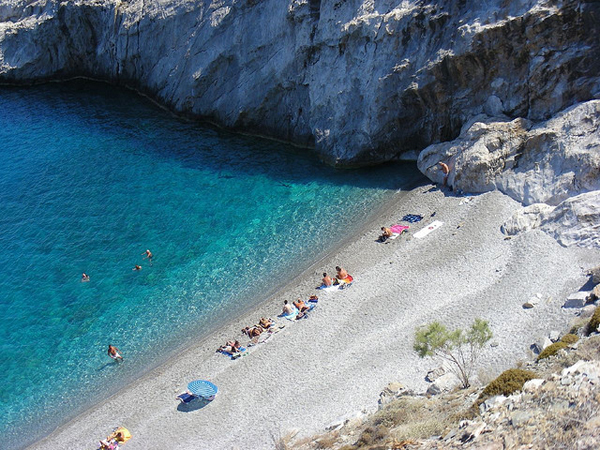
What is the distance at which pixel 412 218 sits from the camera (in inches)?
1473

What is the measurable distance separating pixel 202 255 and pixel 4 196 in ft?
61.9

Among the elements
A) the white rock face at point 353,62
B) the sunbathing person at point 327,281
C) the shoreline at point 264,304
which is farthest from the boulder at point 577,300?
the shoreline at point 264,304

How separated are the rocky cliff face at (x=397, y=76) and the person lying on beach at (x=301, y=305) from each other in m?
→ 12.3

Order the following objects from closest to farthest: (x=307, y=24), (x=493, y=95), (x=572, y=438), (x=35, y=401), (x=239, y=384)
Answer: (x=572, y=438), (x=239, y=384), (x=35, y=401), (x=493, y=95), (x=307, y=24)

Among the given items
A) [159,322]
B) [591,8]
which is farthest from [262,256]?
[591,8]

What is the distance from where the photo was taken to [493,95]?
126 feet

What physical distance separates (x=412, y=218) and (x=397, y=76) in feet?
32.6

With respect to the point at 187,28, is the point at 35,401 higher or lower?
lower

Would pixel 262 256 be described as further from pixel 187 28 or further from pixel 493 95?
pixel 187 28

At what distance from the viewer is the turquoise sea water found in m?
34.0

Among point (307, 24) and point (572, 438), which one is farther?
point (307, 24)

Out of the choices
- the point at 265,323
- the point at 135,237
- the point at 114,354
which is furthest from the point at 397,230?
the point at 135,237

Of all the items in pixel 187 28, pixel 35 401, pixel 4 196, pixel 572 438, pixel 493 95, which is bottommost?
pixel 35 401

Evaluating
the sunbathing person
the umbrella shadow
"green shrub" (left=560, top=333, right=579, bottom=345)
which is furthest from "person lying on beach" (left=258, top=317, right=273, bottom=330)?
"green shrub" (left=560, top=333, right=579, bottom=345)
